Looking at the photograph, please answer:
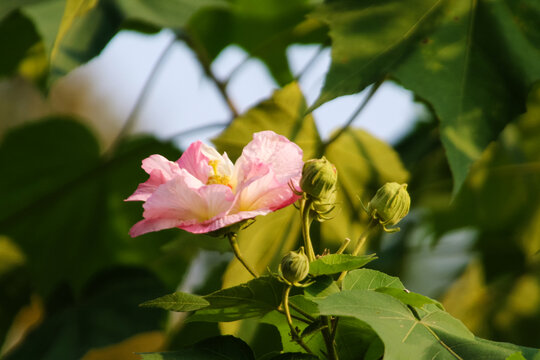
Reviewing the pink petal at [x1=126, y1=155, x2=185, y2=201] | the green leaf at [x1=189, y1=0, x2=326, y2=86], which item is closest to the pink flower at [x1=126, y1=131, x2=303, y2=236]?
the pink petal at [x1=126, y1=155, x2=185, y2=201]

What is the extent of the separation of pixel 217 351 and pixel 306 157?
29cm

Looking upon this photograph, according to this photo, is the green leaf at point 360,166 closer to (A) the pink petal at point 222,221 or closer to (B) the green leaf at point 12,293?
(A) the pink petal at point 222,221

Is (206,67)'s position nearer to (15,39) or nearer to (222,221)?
(15,39)

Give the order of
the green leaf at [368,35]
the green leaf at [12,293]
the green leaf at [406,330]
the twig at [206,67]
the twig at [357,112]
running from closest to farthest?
1. the green leaf at [406,330]
2. the green leaf at [368,35]
3. the twig at [357,112]
4. the twig at [206,67]
5. the green leaf at [12,293]

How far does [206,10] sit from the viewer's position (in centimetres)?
83

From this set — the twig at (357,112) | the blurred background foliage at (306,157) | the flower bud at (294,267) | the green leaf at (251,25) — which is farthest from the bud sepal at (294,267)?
the green leaf at (251,25)

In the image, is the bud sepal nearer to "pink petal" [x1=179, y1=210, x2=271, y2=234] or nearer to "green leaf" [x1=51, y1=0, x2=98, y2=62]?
"pink petal" [x1=179, y1=210, x2=271, y2=234]

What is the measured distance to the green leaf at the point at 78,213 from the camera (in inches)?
29.3

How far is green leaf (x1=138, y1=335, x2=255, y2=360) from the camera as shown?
260 mm

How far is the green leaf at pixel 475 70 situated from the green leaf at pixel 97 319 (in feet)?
1.33

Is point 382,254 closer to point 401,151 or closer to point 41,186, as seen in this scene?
point 401,151

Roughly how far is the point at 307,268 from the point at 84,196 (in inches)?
22.4

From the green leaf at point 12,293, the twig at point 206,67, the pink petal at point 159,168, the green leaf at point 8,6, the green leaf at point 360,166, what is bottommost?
the green leaf at point 12,293

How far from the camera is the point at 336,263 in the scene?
0.25m
